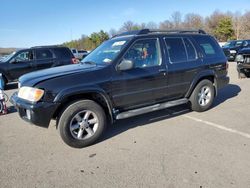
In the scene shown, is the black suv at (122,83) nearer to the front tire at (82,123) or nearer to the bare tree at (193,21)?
the front tire at (82,123)

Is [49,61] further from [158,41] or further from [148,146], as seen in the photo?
[148,146]

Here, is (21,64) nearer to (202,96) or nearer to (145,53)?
(145,53)

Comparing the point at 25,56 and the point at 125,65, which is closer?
the point at 125,65

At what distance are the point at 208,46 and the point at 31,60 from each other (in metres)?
8.24

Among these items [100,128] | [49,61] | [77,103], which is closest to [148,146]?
[100,128]

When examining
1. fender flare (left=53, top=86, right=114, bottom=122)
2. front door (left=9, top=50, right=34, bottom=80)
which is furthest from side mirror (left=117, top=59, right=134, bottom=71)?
front door (left=9, top=50, right=34, bottom=80)

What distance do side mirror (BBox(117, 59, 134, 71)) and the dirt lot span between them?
1.28 metres

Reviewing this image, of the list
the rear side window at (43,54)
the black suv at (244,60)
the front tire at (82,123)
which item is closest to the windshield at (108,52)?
the front tire at (82,123)

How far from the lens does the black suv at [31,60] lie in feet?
36.2

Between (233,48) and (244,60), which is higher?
(233,48)

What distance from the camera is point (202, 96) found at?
235 inches

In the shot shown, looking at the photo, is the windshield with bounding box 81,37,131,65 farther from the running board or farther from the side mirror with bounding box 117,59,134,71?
the running board

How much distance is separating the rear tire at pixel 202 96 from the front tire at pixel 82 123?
246 centimetres

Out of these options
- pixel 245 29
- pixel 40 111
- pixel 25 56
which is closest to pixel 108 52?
pixel 40 111
